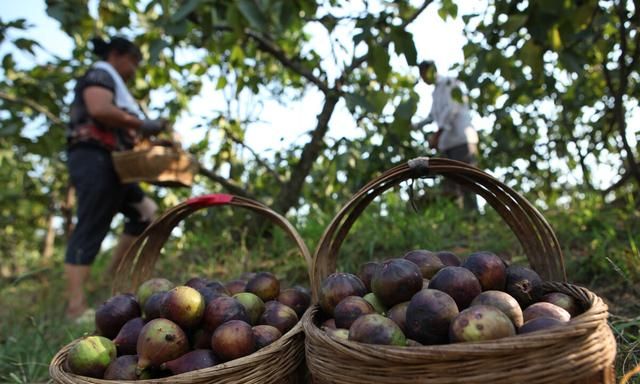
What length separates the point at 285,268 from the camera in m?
3.19

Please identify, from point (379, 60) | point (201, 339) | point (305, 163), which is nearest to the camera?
point (201, 339)

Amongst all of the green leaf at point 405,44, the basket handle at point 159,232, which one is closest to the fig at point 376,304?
the basket handle at point 159,232

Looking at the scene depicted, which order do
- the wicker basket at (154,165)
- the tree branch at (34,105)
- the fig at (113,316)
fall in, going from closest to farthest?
the fig at (113,316) → the wicker basket at (154,165) → the tree branch at (34,105)

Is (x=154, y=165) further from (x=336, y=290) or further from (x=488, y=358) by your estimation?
(x=488, y=358)

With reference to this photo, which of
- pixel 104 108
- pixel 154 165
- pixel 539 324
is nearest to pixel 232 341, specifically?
pixel 539 324

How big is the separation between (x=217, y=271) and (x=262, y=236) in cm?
48

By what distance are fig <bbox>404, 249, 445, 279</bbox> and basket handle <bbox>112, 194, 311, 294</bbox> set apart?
401mm

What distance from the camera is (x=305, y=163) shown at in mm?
3557

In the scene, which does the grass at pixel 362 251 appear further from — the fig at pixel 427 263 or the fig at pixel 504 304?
the fig at pixel 504 304

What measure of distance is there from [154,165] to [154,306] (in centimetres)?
163

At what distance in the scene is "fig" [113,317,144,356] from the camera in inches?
59.6

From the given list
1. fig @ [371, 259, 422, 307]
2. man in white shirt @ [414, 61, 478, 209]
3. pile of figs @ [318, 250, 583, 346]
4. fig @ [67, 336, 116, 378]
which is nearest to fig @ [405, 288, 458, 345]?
pile of figs @ [318, 250, 583, 346]

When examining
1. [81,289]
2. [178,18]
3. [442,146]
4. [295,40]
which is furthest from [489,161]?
[81,289]

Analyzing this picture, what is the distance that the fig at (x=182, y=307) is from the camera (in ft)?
4.80
